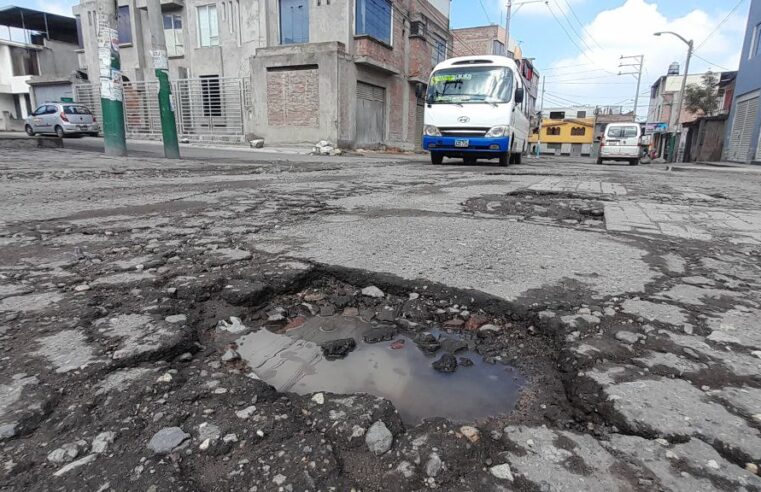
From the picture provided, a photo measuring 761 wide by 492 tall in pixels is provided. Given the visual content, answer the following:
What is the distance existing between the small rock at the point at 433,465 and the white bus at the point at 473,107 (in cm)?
969

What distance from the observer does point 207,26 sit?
1905 centimetres

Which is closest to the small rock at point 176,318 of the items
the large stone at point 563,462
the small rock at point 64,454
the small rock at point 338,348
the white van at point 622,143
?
the small rock at point 338,348

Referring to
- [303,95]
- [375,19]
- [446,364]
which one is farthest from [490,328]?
[375,19]

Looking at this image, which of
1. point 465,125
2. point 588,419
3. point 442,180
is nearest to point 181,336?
point 588,419

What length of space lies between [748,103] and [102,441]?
25552mm

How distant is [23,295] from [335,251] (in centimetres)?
144

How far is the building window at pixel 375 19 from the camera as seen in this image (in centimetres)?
1744

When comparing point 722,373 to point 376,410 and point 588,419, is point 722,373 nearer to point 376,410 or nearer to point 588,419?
point 588,419

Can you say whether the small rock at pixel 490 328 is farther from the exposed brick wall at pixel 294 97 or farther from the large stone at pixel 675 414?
the exposed brick wall at pixel 294 97

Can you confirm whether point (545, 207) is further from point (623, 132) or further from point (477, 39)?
point (477, 39)

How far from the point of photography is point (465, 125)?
10.1 m

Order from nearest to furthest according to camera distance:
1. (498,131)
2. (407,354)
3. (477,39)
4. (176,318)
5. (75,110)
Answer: (407,354)
(176,318)
(498,131)
(75,110)
(477,39)

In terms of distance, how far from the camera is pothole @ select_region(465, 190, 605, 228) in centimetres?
387

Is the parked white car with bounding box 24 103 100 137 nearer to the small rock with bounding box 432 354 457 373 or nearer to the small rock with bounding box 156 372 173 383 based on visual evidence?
the small rock with bounding box 156 372 173 383
